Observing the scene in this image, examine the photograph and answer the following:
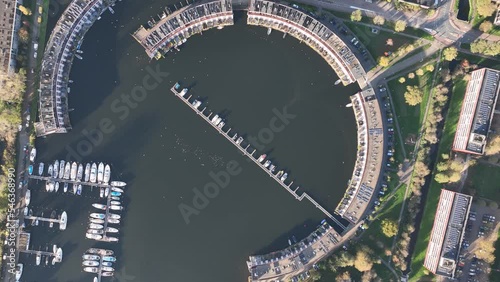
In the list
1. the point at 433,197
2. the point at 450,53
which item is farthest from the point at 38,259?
the point at 450,53

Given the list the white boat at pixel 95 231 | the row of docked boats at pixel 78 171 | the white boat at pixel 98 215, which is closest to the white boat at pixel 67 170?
the row of docked boats at pixel 78 171

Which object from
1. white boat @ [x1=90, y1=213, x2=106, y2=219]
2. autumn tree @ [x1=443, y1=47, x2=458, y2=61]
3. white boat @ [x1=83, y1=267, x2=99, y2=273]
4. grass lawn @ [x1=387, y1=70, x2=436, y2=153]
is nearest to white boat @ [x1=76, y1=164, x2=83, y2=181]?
white boat @ [x1=90, y1=213, x2=106, y2=219]

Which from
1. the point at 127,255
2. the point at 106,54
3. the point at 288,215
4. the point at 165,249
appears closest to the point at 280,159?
the point at 288,215

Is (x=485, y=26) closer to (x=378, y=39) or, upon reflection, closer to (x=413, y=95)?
(x=413, y=95)

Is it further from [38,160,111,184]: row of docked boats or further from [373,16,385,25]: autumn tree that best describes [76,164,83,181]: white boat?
[373,16,385,25]: autumn tree

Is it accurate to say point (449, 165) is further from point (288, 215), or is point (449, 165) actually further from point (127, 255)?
point (127, 255)

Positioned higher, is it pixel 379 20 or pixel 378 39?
pixel 379 20
